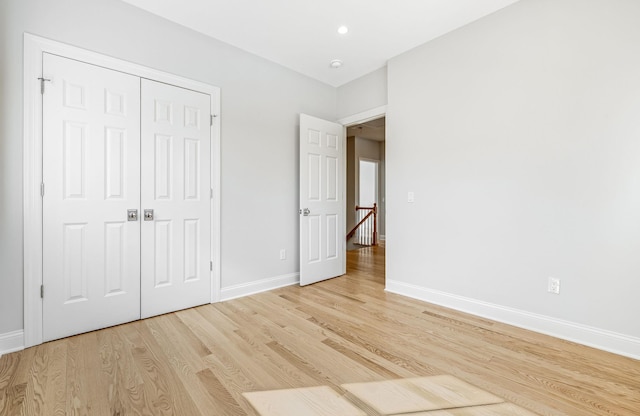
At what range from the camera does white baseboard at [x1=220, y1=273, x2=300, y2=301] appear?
10.1 feet

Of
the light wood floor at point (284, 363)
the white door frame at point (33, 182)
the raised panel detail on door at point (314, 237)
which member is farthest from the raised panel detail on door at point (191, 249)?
the raised panel detail on door at point (314, 237)

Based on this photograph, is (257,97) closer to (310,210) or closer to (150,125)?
(150,125)

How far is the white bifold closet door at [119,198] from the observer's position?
215 cm

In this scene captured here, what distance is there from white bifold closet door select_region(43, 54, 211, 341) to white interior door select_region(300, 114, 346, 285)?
1193 mm

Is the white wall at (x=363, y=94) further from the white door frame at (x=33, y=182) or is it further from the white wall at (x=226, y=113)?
the white door frame at (x=33, y=182)

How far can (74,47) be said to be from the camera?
2207mm

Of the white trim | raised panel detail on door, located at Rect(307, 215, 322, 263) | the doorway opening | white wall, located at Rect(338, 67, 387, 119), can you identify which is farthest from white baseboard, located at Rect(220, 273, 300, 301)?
the doorway opening

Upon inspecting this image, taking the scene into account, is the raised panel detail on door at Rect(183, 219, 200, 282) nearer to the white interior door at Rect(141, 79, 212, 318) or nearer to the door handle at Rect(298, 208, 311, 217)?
the white interior door at Rect(141, 79, 212, 318)

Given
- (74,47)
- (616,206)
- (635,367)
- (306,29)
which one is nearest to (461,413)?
(635,367)

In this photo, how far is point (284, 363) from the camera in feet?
6.08

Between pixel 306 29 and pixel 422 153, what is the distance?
176cm

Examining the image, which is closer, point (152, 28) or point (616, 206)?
point (616, 206)

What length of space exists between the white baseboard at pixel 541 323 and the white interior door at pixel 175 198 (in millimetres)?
2391

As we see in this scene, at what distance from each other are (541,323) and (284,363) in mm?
2096
